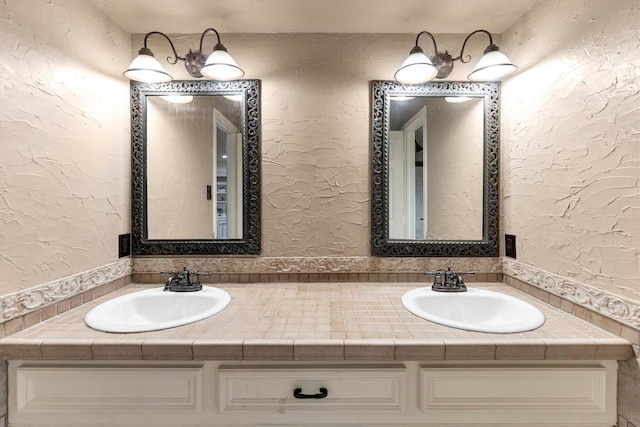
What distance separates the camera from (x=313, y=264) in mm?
1430

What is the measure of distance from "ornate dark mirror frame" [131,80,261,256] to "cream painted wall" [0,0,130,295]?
0.05 metres

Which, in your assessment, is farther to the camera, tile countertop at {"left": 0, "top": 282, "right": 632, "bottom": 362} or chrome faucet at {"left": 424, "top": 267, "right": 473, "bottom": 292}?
chrome faucet at {"left": 424, "top": 267, "right": 473, "bottom": 292}

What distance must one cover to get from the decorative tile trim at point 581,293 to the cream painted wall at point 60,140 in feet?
5.96

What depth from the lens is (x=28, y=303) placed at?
3.06 feet

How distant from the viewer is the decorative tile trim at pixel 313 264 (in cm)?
142

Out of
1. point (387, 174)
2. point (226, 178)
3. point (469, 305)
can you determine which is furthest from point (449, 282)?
point (226, 178)

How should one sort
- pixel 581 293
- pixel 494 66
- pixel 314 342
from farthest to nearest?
pixel 494 66
pixel 581 293
pixel 314 342

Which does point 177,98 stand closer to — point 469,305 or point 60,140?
point 60,140

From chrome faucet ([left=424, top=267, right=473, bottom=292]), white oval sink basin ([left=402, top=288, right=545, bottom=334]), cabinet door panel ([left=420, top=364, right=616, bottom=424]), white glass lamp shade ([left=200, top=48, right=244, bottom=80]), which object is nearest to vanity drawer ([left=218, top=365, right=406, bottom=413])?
→ cabinet door panel ([left=420, top=364, right=616, bottom=424])

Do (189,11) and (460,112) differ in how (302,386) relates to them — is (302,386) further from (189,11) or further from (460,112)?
(189,11)

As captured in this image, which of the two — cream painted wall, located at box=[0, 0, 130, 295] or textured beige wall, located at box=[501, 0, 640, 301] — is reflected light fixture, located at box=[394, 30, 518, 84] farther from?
cream painted wall, located at box=[0, 0, 130, 295]

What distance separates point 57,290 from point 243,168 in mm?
832

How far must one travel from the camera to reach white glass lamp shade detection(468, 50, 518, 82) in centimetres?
121

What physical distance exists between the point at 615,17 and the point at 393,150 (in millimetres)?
802
